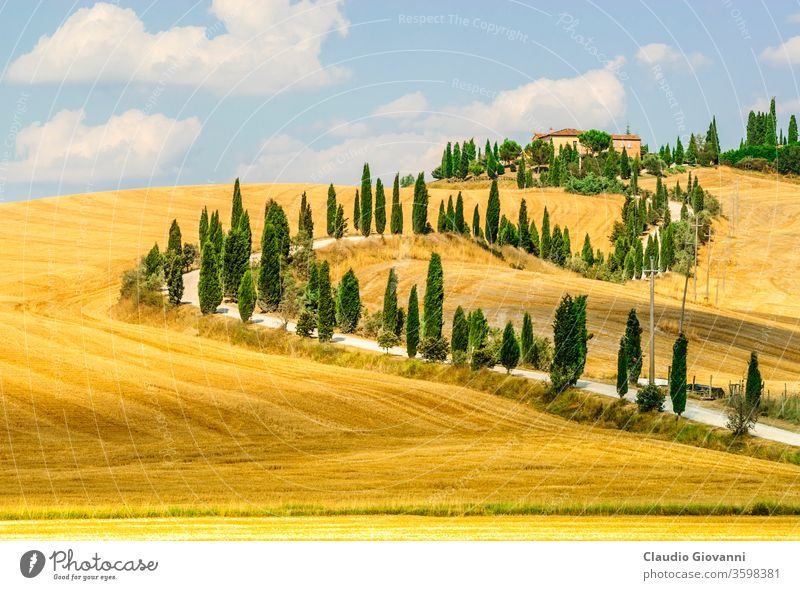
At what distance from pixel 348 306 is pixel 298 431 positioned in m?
31.5

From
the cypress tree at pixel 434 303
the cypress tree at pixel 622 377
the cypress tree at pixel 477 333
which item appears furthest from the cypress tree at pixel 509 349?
the cypress tree at pixel 622 377

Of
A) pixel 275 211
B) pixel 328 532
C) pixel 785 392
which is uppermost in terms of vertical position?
pixel 275 211

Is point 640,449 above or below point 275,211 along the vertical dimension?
below

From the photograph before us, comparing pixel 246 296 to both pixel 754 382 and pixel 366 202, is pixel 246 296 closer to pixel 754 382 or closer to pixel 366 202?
pixel 366 202

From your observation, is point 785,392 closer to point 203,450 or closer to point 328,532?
point 203,450

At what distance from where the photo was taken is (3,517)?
28984mm

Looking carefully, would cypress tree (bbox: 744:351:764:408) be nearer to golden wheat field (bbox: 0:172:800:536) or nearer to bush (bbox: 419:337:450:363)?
golden wheat field (bbox: 0:172:800:536)

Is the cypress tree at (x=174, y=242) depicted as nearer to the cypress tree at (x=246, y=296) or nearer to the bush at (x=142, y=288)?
the bush at (x=142, y=288)

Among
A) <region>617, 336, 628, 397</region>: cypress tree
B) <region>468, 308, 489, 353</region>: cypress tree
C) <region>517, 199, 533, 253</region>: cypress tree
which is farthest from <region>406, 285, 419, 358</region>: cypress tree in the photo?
<region>517, 199, 533, 253</region>: cypress tree

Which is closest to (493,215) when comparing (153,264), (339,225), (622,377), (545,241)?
(545,241)
